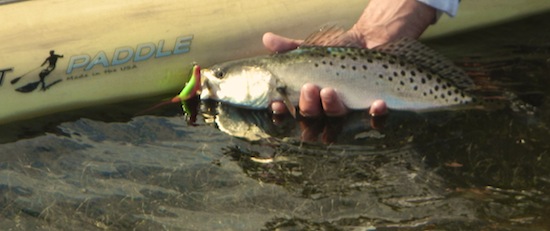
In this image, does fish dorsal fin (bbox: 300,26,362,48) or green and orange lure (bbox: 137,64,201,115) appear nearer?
fish dorsal fin (bbox: 300,26,362,48)

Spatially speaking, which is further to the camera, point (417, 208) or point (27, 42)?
point (27, 42)

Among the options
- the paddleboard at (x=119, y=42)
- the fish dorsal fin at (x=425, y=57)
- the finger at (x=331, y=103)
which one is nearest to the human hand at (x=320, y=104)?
the finger at (x=331, y=103)

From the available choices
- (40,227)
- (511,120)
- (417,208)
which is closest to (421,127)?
(511,120)

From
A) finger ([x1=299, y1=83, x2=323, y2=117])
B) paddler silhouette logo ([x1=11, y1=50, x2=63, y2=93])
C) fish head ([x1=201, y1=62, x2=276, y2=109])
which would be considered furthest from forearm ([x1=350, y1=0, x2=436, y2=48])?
paddler silhouette logo ([x1=11, y1=50, x2=63, y2=93])

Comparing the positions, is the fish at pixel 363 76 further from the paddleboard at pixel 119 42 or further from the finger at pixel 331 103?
the paddleboard at pixel 119 42

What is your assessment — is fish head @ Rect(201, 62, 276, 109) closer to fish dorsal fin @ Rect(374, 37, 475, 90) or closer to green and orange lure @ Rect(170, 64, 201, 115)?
green and orange lure @ Rect(170, 64, 201, 115)

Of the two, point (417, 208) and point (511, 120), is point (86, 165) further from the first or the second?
point (511, 120)
